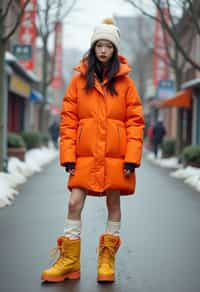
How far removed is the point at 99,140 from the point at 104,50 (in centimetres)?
75

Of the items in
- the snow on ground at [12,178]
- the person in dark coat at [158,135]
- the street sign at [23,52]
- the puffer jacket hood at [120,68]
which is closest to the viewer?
the puffer jacket hood at [120,68]

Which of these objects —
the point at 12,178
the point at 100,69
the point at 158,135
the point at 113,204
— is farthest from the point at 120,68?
the point at 158,135

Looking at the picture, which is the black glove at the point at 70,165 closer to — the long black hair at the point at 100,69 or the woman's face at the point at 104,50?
the long black hair at the point at 100,69

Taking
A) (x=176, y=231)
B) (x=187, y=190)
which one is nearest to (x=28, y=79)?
(x=187, y=190)

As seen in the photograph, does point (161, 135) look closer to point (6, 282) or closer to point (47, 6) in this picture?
point (47, 6)

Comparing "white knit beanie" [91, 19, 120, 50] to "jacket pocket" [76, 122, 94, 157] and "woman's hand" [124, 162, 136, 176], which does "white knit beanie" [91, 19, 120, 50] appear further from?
"woman's hand" [124, 162, 136, 176]

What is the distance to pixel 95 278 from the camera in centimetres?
530

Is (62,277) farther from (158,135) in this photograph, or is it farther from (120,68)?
(158,135)

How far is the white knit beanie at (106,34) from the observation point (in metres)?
5.31

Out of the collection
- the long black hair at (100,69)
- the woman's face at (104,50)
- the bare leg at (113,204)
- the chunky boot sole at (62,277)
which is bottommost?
the chunky boot sole at (62,277)

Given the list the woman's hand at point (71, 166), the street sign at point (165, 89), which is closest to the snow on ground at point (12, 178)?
the woman's hand at point (71, 166)

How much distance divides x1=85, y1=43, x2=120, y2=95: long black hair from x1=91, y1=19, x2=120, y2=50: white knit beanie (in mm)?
63

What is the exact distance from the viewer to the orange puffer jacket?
515 centimetres

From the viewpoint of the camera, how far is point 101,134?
516 cm
